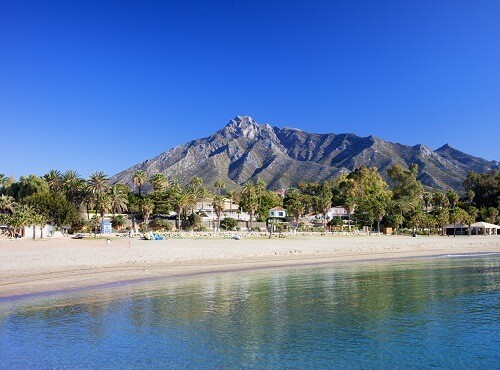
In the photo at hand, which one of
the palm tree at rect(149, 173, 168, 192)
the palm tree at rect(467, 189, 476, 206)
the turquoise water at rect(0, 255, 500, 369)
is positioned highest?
the palm tree at rect(149, 173, 168, 192)

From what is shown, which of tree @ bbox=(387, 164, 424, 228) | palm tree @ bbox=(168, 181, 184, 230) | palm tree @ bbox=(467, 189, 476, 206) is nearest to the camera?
palm tree @ bbox=(168, 181, 184, 230)

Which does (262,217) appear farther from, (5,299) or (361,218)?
(5,299)

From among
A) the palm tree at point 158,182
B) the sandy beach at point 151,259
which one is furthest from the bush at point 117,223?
the sandy beach at point 151,259

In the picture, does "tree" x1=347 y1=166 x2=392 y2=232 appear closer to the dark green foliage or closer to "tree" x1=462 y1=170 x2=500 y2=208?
"tree" x1=462 y1=170 x2=500 y2=208

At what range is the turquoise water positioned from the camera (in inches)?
514

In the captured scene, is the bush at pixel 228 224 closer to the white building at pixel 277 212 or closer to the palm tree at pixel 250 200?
the palm tree at pixel 250 200

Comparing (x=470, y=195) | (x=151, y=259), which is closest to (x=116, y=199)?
(x=151, y=259)

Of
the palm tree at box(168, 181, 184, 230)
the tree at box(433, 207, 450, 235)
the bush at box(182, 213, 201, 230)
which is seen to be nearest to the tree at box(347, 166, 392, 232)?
the tree at box(433, 207, 450, 235)

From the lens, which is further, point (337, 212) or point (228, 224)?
point (337, 212)

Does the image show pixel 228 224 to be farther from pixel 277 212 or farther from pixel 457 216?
pixel 457 216

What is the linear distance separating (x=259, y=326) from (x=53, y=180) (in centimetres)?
7657

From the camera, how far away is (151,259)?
36250 mm

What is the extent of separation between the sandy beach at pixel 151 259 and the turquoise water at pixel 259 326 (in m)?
3.02

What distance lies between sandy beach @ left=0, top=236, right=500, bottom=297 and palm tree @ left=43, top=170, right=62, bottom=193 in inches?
1731
